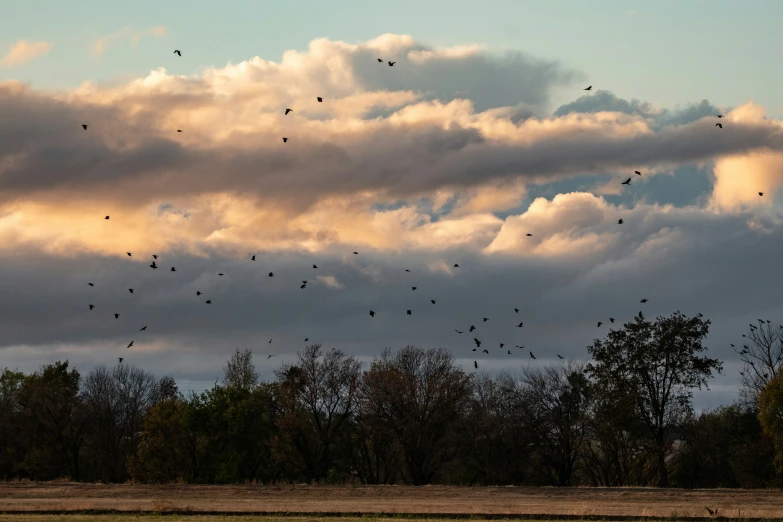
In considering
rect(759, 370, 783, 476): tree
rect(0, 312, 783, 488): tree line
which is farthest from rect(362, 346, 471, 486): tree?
rect(759, 370, 783, 476): tree

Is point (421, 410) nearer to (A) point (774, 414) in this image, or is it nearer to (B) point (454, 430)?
(B) point (454, 430)

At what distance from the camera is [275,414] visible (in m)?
111

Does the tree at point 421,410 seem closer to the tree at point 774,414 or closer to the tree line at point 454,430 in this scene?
the tree line at point 454,430

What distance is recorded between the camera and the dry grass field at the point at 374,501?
5694cm

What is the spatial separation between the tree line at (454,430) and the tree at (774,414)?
4.6 inches

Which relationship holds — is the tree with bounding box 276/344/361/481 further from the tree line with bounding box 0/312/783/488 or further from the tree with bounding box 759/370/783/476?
the tree with bounding box 759/370/783/476

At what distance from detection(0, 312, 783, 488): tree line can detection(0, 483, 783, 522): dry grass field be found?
18.6 m

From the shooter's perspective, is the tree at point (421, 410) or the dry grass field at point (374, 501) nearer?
the dry grass field at point (374, 501)

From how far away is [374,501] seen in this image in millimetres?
67375

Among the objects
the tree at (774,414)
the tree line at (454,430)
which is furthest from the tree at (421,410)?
the tree at (774,414)

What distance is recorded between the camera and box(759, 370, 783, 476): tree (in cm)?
8469

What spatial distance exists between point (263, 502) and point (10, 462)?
6415 centimetres

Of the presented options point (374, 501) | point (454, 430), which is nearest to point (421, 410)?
point (454, 430)

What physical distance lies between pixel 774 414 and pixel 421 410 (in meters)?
32.6
